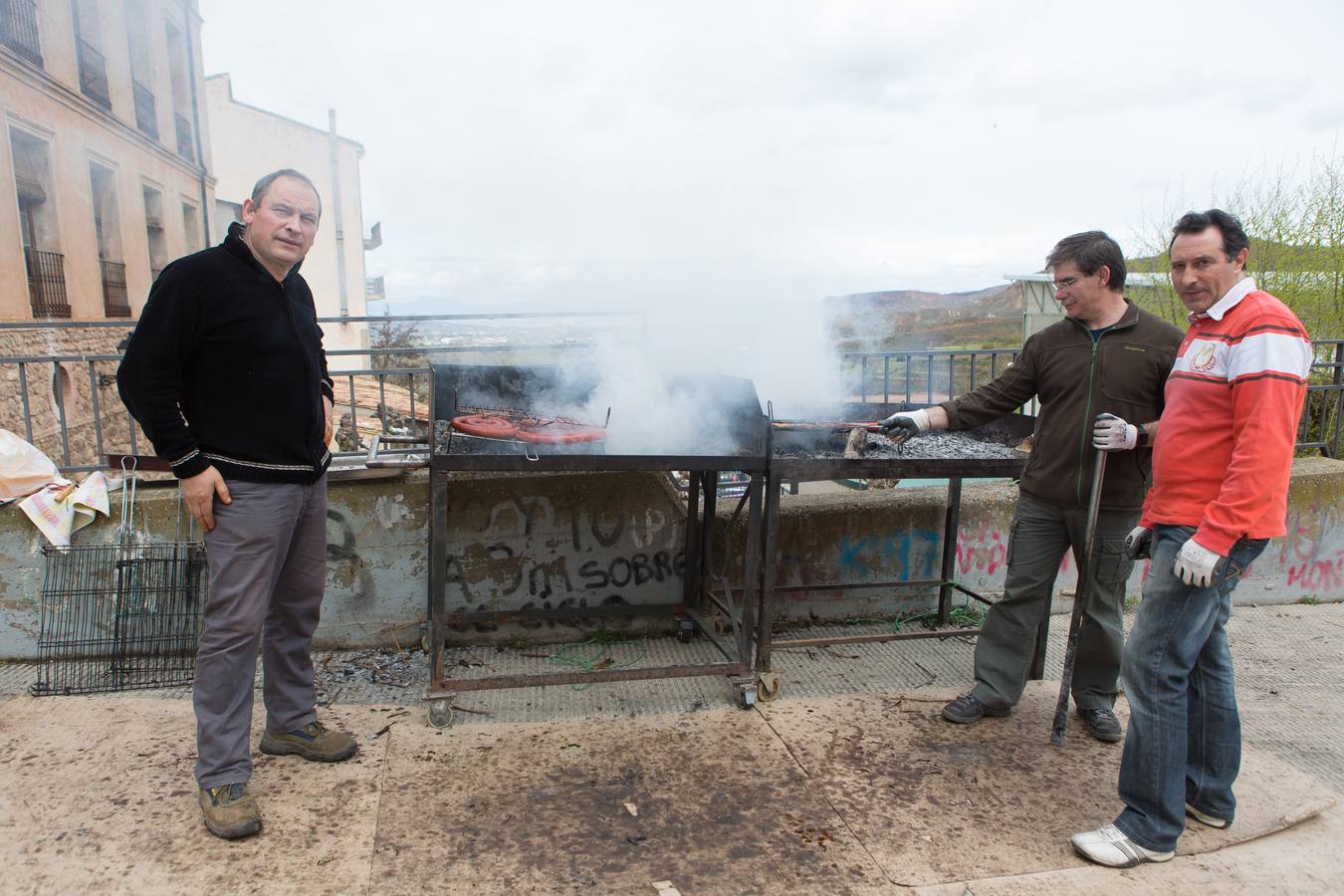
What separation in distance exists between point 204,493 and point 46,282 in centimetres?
1183

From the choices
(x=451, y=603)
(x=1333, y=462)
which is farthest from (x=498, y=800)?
(x=1333, y=462)

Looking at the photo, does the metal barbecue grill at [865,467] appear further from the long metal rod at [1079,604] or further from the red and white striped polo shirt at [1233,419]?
the red and white striped polo shirt at [1233,419]

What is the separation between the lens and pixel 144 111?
15289 millimetres

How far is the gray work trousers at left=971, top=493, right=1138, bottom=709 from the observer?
11.1ft

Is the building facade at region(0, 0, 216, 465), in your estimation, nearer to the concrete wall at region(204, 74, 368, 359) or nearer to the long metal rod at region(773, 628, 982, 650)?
the concrete wall at region(204, 74, 368, 359)

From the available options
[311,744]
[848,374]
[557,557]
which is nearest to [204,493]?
[311,744]

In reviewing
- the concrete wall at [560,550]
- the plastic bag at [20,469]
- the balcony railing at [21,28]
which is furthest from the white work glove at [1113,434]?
the balcony railing at [21,28]

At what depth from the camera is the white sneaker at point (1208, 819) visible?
9.30 feet

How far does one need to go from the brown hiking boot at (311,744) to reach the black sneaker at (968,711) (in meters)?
2.60

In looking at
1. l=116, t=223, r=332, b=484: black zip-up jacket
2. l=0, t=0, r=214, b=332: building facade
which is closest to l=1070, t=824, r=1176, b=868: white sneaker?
l=116, t=223, r=332, b=484: black zip-up jacket

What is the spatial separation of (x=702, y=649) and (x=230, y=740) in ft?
7.92

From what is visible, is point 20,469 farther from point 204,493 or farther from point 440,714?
point 440,714

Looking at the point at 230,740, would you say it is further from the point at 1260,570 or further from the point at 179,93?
the point at 179,93

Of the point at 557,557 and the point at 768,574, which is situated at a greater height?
the point at 768,574
